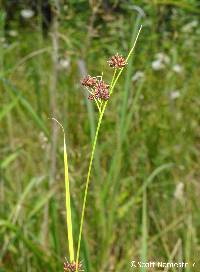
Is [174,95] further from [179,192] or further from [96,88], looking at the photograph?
[96,88]

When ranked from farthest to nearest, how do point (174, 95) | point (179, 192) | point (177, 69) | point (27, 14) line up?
point (27, 14) < point (177, 69) < point (174, 95) < point (179, 192)

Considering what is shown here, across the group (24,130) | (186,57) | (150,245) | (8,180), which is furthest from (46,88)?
(186,57)

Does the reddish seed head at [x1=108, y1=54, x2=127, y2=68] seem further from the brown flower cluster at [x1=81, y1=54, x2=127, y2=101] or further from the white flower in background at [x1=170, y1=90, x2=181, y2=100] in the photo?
the white flower in background at [x1=170, y1=90, x2=181, y2=100]

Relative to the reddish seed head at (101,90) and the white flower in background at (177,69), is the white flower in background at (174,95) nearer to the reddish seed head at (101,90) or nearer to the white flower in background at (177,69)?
the white flower in background at (177,69)

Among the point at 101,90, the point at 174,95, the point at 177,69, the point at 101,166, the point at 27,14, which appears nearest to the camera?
the point at 101,90

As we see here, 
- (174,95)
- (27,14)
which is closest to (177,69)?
(174,95)
